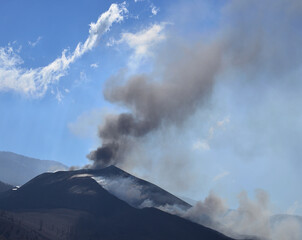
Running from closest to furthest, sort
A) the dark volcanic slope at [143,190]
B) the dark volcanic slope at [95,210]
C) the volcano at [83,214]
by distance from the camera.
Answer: the volcano at [83,214]
the dark volcanic slope at [95,210]
the dark volcanic slope at [143,190]

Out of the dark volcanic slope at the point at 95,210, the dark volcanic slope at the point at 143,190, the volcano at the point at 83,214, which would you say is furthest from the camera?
the dark volcanic slope at the point at 143,190

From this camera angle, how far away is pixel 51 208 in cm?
15538

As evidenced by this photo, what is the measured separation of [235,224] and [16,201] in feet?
345

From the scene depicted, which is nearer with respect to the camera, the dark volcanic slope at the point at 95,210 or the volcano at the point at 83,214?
the volcano at the point at 83,214

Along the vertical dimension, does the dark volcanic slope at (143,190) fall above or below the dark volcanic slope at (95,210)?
above

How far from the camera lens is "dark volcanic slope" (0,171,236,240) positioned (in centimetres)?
12575

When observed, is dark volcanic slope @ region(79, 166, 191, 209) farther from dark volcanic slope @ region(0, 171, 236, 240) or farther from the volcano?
dark volcanic slope @ region(0, 171, 236, 240)

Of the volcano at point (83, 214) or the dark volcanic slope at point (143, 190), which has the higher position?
the dark volcanic slope at point (143, 190)

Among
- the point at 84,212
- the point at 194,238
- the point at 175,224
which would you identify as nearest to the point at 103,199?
the point at 84,212

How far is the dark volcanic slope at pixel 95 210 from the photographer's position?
125750 mm

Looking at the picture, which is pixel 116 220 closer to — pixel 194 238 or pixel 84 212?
pixel 84 212

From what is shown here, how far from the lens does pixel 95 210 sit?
152 m

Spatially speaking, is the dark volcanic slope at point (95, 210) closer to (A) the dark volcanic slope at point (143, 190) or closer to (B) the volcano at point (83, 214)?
(B) the volcano at point (83, 214)

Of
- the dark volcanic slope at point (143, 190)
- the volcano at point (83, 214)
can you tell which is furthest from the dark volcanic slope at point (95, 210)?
the dark volcanic slope at point (143, 190)
